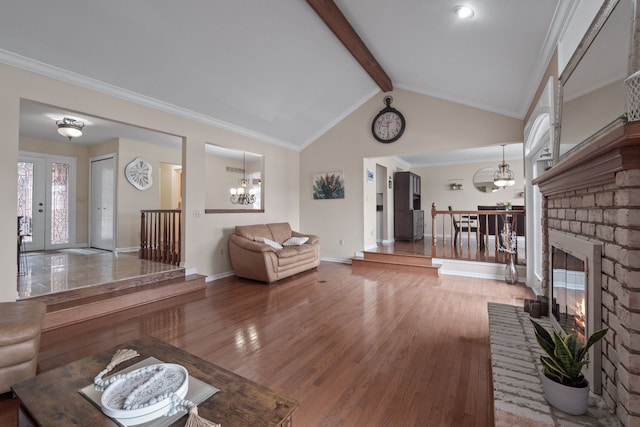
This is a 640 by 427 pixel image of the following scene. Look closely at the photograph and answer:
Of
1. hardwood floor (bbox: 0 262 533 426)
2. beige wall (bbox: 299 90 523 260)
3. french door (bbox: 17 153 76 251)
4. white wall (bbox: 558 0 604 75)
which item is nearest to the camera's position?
hardwood floor (bbox: 0 262 533 426)

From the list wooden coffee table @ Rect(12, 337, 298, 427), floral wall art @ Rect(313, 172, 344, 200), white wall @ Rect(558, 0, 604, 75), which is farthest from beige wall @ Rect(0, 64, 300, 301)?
white wall @ Rect(558, 0, 604, 75)

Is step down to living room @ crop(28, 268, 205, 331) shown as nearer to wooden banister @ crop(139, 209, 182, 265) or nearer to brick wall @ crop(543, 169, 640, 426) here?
wooden banister @ crop(139, 209, 182, 265)

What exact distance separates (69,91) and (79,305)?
93.2 inches

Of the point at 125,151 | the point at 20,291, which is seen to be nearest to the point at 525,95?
the point at 20,291

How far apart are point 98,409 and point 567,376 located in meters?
1.99

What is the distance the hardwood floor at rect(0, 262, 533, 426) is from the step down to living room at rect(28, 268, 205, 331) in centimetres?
13

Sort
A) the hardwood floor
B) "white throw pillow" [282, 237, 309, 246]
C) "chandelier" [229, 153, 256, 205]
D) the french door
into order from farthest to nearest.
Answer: "chandelier" [229, 153, 256, 205] < the french door < "white throw pillow" [282, 237, 309, 246] < the hardwood floor

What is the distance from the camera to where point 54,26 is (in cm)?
262

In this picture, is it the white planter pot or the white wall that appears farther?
the white wall

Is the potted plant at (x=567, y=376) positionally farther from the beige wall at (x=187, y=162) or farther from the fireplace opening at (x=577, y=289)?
the beige wall at (x=187, y=162)

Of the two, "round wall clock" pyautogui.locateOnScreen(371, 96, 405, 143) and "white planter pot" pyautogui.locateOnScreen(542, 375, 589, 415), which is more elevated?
"round wall clock" pyautogui.locateOnScreen(371, 96, 405, 143)

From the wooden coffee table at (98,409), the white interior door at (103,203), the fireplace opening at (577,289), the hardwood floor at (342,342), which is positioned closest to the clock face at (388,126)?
the hardwood floor at (342,342)

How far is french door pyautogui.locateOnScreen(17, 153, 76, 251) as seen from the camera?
596cm

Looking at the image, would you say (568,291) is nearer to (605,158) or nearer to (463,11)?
(605,158)
